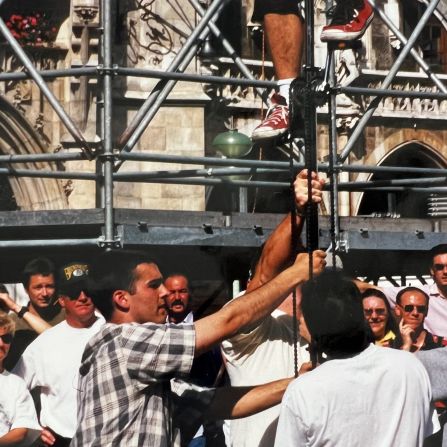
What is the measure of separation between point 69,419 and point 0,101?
8747mm

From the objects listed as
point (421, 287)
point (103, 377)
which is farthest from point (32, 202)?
point (103, 377)

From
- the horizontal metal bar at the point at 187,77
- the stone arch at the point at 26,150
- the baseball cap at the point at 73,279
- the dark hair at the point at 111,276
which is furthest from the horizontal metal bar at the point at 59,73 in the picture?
the stone arch at the point at 26,150

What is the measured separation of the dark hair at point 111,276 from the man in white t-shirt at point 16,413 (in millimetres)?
1654

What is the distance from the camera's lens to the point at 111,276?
16.6ft

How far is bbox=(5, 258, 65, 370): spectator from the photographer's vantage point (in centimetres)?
713

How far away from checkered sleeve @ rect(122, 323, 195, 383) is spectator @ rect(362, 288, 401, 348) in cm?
214

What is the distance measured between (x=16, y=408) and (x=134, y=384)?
2.07 m

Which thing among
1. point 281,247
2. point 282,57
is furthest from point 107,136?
point 281,247

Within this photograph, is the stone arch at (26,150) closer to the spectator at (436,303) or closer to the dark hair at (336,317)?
the spectator at (436,303)

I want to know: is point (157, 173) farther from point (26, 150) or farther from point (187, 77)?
point (26, 150)

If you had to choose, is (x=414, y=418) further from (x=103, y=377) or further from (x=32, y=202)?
(x=32, y=202)

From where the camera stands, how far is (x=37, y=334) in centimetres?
728

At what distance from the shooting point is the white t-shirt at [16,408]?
6.70m

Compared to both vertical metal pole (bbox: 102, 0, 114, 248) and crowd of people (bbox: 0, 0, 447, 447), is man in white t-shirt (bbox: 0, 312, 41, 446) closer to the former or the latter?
crowd of people (bbox: 0, 0, 447, 447)
